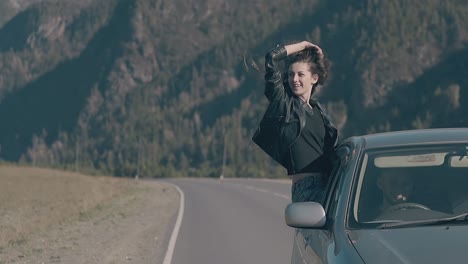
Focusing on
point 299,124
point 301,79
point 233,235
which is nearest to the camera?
point 299,124

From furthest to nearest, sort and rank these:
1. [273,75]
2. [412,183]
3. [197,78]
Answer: [197,78] < [273,75] < [412,183]

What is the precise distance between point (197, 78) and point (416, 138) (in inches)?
5468

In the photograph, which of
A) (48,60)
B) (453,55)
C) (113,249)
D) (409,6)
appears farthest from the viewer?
(48,60)

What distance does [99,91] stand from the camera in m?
153

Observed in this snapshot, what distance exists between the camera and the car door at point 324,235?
17.6 ft

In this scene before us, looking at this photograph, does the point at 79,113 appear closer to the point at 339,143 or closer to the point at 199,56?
the point at 199,56

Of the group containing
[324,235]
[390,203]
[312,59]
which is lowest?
[324,235]

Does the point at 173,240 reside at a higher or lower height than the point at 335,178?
lower

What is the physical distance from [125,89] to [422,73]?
189 feet

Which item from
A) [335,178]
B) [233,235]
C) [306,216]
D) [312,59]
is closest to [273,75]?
[312,59]

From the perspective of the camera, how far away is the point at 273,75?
254 inches

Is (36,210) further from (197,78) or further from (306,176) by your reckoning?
(197,78)

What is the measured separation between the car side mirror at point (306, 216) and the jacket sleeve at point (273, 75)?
3.94 ft

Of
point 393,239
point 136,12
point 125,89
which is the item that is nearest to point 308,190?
point 393,239
